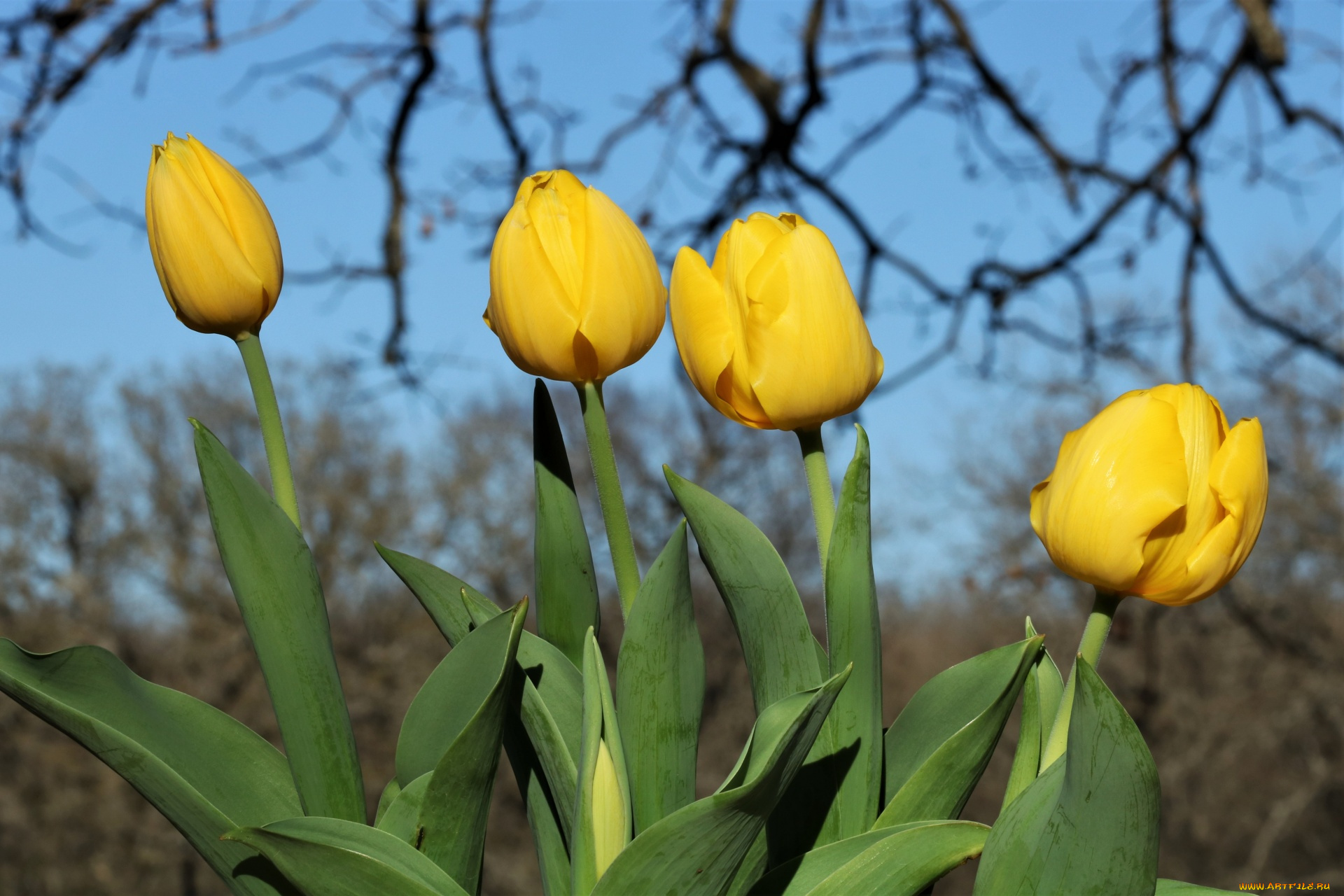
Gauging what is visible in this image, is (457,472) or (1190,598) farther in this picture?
(457,472)

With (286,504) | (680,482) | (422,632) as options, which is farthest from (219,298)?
(422,632)

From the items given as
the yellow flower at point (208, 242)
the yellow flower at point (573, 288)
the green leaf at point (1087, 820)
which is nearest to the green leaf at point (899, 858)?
the green leaf at point (1087, 820)

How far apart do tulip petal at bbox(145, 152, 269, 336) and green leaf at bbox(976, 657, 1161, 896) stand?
0.39 m

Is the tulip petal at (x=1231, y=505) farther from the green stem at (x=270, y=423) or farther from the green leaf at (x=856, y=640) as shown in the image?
the green stem at (x=270, y=423)

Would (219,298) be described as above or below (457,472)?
below

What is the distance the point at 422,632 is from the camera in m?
6.09

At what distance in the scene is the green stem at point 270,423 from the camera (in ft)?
1.61

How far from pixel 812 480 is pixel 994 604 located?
5.06 m

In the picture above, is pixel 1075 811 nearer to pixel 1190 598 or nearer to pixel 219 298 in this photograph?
pixel 1190 598

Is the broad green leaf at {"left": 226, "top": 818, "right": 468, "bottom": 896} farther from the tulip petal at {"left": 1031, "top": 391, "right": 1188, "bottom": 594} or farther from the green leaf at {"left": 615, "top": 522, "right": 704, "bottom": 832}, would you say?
the tulip petal at {"left": 1031, "top": 391, "right": 1188, "bottom": 594}

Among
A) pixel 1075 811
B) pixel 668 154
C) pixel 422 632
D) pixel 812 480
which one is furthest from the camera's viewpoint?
pixel 422 632

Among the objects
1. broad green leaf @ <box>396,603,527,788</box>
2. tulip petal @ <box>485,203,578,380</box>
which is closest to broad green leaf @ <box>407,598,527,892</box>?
broad green leaf @ <box>396,603,527,788</box>

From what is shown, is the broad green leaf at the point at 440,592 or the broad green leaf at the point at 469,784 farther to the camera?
the broad green leaf at the point at 440,592

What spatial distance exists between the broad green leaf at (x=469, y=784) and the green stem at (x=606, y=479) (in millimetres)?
62
